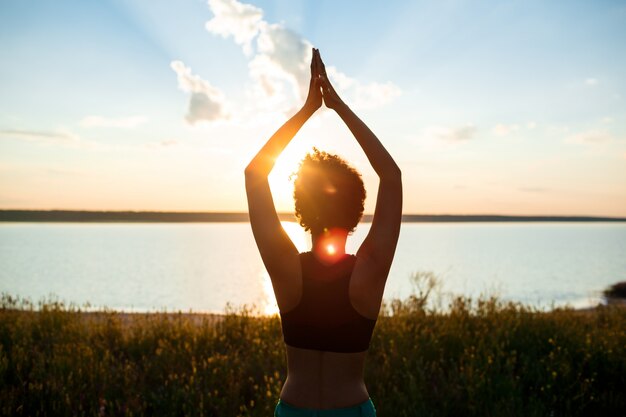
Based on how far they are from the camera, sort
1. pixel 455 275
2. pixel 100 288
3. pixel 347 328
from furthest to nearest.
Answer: pixel 455 275, pixel 100 288, pixel 347 328

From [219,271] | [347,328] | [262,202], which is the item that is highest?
[262,202]

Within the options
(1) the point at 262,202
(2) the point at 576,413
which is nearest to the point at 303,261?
(1) the point at 262,202

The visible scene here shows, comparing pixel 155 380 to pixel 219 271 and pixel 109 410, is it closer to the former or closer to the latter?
pixel 109 410

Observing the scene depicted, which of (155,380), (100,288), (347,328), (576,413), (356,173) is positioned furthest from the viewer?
(100,288)

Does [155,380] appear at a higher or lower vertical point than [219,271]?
higher

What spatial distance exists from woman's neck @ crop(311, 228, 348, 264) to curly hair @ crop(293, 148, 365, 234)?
0.03 metres

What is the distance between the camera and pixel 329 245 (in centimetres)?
248

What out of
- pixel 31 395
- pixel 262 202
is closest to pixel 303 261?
pixel 262 202

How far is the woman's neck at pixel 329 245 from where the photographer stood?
2.44 meters

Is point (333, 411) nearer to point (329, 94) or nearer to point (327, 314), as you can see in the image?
point (327, 314)

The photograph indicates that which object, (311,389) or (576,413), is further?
(576,413)

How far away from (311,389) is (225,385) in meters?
4.66

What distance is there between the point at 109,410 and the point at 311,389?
179 inches

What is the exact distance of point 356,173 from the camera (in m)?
2.55
